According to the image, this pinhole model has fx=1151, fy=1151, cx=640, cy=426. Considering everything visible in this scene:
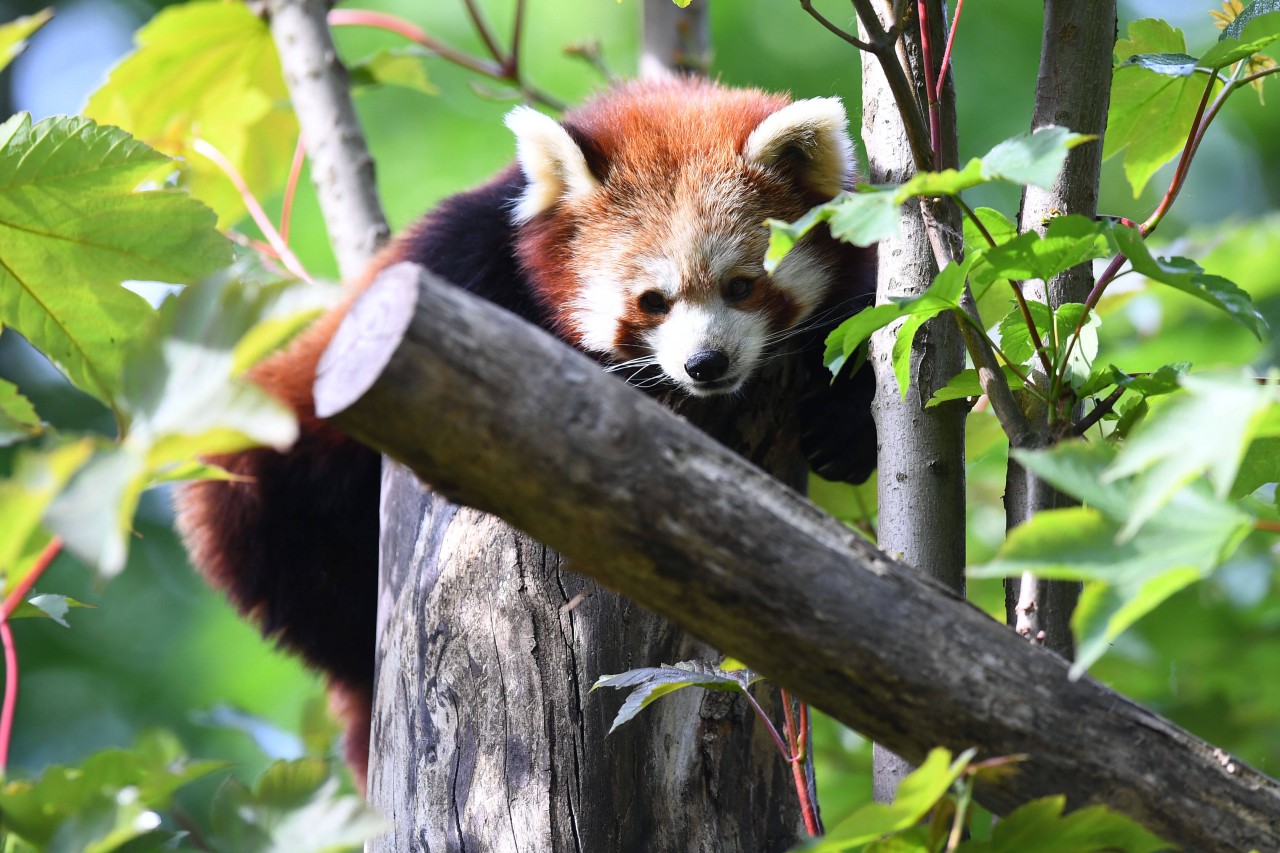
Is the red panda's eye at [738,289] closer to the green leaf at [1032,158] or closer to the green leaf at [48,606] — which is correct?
the green leaf at [1032,158]

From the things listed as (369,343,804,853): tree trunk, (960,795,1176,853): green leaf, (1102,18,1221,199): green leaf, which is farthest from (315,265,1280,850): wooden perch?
(1102,18,1221,199): green leaf

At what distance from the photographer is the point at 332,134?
259 cm

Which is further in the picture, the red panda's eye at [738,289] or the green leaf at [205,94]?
the green leaf at [205,94]

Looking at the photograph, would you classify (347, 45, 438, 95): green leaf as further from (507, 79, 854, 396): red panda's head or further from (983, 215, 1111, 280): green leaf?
(983, 215, 1111, 280): green leaf

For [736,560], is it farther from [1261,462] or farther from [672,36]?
[672,36]

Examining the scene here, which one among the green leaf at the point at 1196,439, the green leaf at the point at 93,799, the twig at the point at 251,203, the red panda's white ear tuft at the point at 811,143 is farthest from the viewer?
the twig at the point at 251,203

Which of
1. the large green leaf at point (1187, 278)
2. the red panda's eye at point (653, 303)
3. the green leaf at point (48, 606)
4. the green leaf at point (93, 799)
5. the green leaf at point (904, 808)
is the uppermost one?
the large green leaf at point (1187, 278)

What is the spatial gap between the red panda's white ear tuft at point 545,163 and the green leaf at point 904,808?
1544mm

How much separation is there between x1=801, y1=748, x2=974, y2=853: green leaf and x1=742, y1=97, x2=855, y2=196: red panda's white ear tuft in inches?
56.3

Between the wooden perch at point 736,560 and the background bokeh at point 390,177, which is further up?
the wooden perch at point 736,560

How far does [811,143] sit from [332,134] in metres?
1.12

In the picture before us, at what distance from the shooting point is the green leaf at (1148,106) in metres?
1.41

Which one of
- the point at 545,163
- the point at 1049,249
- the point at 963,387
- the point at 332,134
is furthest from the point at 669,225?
the point at 1049,249

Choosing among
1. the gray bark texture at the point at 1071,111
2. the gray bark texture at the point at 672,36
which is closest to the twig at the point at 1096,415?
the gray bark texture at the point at 1071,111
